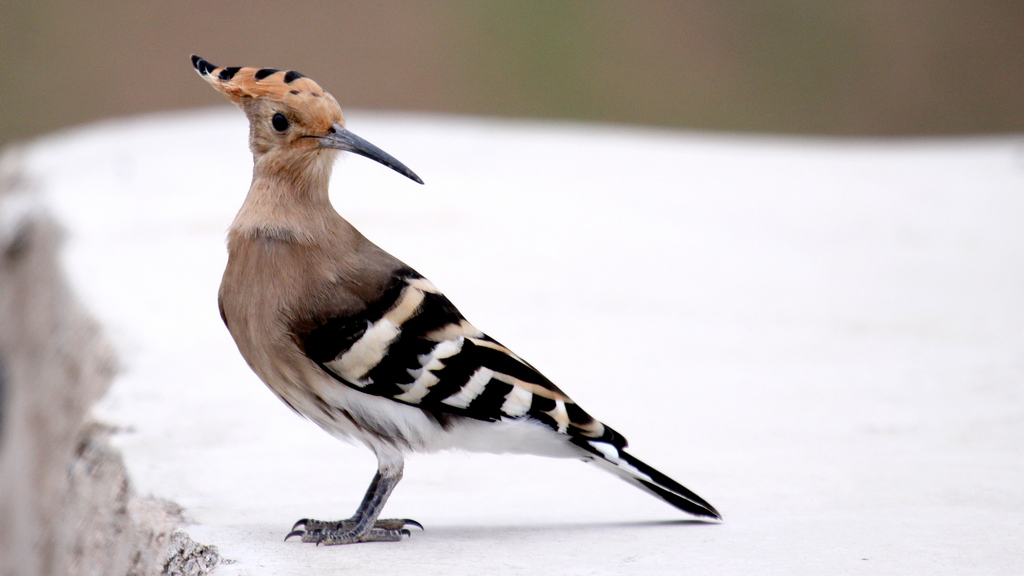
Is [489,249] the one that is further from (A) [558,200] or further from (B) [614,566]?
(B) [614,566]

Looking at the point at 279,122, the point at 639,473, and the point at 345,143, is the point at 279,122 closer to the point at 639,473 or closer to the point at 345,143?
the point at 345,143

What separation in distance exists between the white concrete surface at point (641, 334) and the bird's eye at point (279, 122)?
0.88 metres

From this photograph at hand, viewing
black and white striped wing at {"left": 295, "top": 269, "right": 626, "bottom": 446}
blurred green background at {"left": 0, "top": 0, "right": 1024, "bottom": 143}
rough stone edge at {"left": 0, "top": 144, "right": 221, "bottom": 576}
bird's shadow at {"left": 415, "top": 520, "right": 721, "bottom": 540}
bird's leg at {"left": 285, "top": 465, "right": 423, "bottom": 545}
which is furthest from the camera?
blurred green background at {"left": 0, "top": 0, "right": 1024, "bottom": 143}

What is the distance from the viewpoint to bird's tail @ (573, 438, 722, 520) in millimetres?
2361

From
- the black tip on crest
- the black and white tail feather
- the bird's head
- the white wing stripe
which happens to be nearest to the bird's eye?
the bird's head

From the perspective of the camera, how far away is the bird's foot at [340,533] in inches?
90.6

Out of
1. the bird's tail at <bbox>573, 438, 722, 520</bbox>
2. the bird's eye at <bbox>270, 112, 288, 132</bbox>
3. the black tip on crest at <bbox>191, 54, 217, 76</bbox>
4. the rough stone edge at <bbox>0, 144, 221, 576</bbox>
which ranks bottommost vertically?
the rough stone edge at <bbox>0, 144, 221, 576</bbox>

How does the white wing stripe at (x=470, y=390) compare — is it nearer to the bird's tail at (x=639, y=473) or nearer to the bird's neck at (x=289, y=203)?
the bird's tail at (x=639, y=473)

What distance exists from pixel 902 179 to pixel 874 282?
1775 millimetres

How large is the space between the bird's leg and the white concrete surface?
0.03 metres

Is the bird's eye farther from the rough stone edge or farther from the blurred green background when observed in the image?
the blurred green background

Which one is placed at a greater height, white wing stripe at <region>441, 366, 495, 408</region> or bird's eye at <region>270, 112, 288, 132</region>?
bird's eye at <region>270, 112, 288, 132</region>

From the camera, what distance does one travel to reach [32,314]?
4914 millimetres

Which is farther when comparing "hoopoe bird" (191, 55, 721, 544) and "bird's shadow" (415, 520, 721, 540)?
"bird's shadow" (415, 520, 721, 540)
